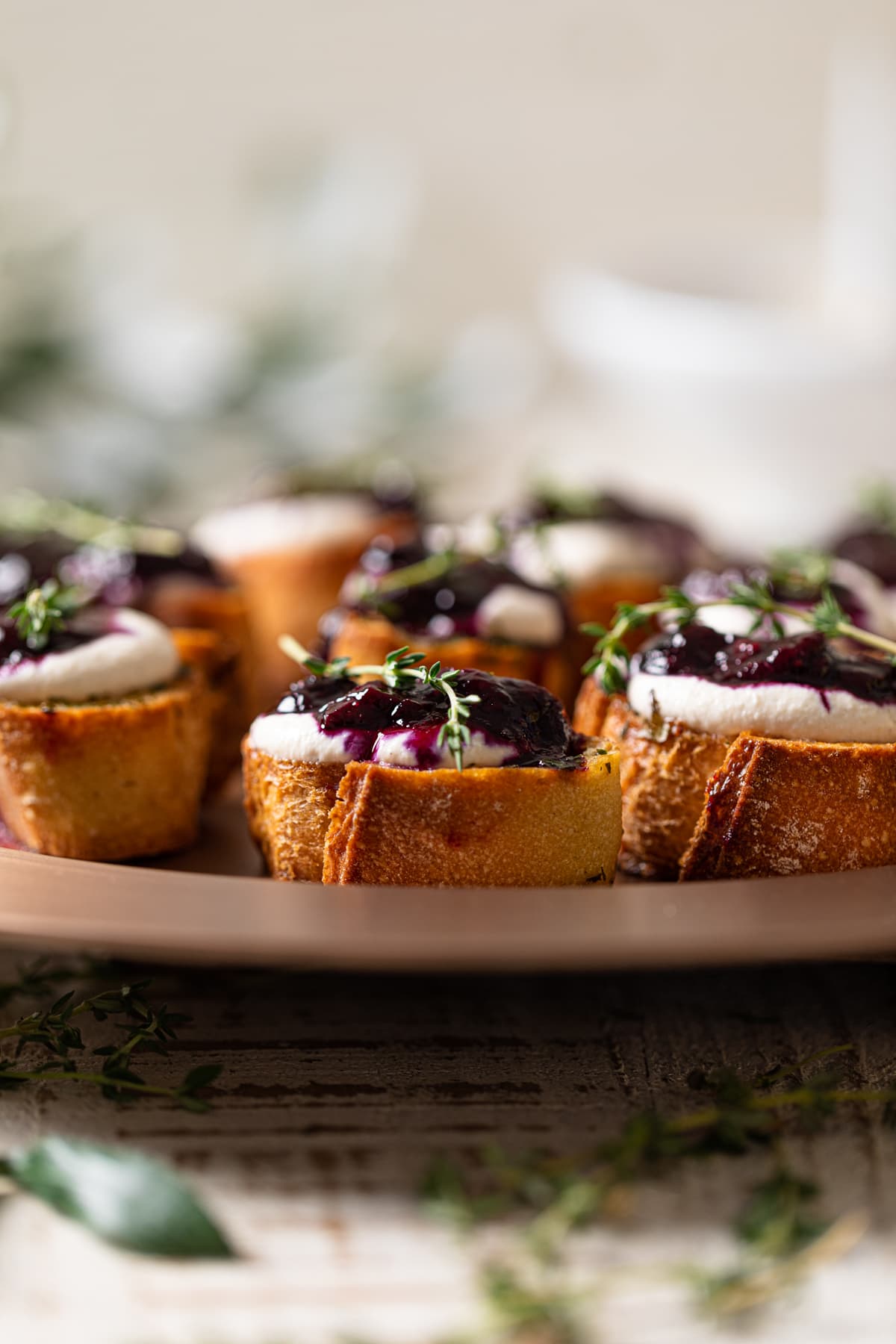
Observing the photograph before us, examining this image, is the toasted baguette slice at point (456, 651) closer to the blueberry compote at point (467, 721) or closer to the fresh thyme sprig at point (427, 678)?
the fresh thyme sprig at point (427, 678)

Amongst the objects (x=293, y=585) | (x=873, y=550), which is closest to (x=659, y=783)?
(x=873, y=550)

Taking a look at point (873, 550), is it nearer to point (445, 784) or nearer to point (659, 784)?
point (659, 784)

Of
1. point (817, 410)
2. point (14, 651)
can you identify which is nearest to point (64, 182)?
point (817, 410)

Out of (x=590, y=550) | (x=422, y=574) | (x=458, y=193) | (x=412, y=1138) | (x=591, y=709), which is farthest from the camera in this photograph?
(x=458, y=193)

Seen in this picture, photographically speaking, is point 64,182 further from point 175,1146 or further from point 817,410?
point 175,1146

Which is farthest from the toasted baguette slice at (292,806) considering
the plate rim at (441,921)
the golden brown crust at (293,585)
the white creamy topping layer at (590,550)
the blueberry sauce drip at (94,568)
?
the golden brown crust at (293,585)

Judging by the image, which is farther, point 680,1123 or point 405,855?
point 405,855
